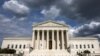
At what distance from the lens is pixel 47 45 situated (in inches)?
2783

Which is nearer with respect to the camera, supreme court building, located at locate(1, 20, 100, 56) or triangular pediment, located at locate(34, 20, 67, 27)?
supreme court building, located at locate(1, 20, 100, 56)

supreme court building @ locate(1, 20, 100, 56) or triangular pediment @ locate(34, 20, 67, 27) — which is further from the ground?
triangular pediment @ locate(34, 20, 67, 27)

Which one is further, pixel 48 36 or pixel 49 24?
pixel 49 24

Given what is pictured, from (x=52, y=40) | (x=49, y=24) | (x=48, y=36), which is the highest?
(x=49, y=24)

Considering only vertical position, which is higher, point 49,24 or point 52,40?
point 49,24

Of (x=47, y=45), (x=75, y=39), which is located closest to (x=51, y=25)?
(x=47, y=45)

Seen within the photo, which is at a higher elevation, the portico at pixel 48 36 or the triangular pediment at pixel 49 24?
the triangular pediment at pixel 49 24

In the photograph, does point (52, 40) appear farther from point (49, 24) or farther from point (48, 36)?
point (49, 24)

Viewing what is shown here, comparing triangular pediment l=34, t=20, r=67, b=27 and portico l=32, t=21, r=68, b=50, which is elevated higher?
triangular pediment l=34, t=20, r=67, b=27

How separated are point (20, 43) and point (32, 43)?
9043mm

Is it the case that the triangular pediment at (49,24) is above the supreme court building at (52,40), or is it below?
above

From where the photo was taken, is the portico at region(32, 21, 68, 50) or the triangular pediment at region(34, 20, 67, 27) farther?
the triangular pediment at region(34, 20, 67, 27)

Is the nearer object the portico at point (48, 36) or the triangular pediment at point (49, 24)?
the portico at point (48, 36)

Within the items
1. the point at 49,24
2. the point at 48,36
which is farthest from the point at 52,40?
the point at 49,24
